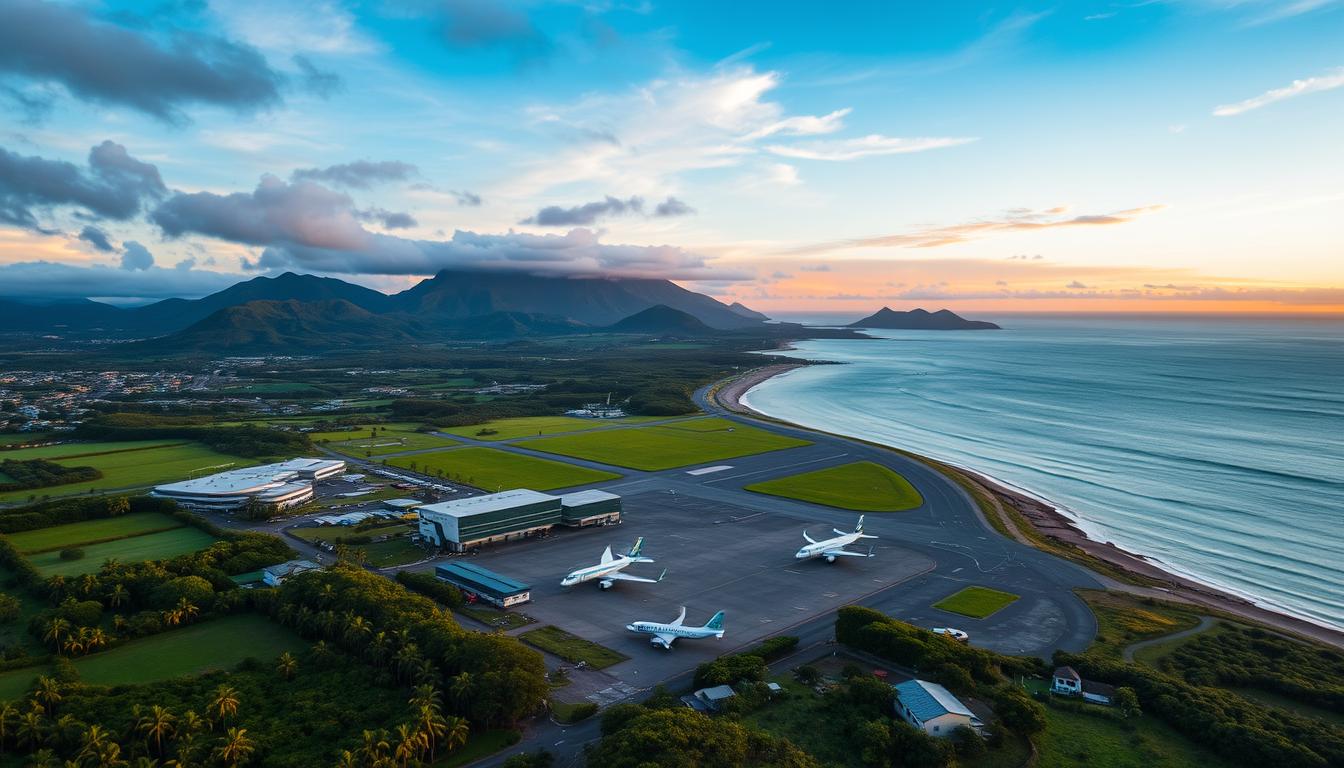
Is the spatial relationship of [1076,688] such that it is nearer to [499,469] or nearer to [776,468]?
[776,468]

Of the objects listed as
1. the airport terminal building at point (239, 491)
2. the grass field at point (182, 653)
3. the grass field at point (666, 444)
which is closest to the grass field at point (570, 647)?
the grass field at point (182, 653)

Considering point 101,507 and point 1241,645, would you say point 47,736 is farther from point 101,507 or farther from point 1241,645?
point 1241,645

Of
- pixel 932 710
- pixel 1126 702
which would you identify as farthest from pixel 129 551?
pixel 1126 702

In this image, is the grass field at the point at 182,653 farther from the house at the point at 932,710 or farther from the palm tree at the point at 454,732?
the house at the point at 932,710

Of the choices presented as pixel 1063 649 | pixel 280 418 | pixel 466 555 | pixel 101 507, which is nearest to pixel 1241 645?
pixel 1063 649

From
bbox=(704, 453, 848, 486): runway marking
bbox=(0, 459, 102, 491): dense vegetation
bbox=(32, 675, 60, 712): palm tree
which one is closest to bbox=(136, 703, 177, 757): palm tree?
bbox=(32, 675, 60, 712): palm tree

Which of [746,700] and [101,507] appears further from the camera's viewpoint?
[101,507]
